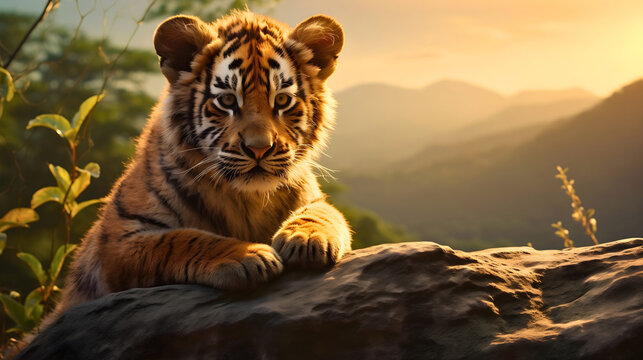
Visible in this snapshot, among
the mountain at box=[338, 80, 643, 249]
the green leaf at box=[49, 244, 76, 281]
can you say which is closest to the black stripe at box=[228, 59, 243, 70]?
the green leaf at box=[49, 244, 76, 281]

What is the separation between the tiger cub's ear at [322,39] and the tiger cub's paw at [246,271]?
4.97ft

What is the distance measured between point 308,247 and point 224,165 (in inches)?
29.4

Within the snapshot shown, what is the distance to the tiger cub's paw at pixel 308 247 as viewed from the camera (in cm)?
277

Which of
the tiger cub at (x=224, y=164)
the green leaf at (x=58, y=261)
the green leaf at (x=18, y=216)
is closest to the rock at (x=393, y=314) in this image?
the tiger cub at (x=224, y=164)

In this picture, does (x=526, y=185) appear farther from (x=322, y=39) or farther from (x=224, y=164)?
(x=224, y=164)

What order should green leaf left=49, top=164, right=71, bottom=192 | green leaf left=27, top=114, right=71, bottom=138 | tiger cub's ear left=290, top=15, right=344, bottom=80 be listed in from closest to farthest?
tiger cub's ear left=290, top=15, right=344, bottom=80
green leaf left=27, top=114, right=71, bottom=138
green leaf left=49, top=164, right=71, bottom=192

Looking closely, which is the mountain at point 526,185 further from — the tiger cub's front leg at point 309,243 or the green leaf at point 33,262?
the green leaf at point 33,262

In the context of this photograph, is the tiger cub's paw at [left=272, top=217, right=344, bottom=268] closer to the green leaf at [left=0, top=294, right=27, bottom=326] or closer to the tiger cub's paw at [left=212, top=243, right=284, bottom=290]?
the tiger cub's paw at [left=212, top=243, right=284, bottom=290]

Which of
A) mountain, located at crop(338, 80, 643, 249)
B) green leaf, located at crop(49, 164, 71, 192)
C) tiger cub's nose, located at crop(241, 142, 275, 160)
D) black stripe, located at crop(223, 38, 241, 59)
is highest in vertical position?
black stripe, located at crop(223, 38, 241, 59)

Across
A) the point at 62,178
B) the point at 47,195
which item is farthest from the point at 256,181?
the point at 47,195

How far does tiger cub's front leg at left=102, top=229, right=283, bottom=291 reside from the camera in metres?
2.66

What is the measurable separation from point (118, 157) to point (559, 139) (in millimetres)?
11930

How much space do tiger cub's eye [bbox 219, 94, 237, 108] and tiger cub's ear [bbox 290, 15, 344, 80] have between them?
63cm

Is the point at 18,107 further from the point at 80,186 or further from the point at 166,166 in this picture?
the point at 166,166
